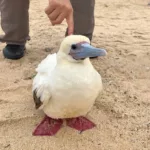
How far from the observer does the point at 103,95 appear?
2.03 metres

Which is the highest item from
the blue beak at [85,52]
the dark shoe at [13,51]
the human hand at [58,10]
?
the human hand at [58,10]

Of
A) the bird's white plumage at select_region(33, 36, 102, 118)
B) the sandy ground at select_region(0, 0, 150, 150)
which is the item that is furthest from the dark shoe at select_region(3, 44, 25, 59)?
the bird's white plumage at select_region(33, 36, 102, 118)

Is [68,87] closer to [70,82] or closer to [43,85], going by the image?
[70,82]

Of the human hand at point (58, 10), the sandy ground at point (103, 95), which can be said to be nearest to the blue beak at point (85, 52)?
the human hand at point (58, 10)

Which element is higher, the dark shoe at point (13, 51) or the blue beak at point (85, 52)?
the blue beak at point (85, 52)

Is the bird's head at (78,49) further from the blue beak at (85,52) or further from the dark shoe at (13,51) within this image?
the dark shoe at (13,51)

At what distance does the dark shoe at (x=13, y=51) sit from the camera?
248 cm

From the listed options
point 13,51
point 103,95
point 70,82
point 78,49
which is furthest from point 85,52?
point 13,51

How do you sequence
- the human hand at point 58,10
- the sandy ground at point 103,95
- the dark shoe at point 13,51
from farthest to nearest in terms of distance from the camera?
the dark shoe at point 13,51 → the sandy ground at point 103,95 → the human hand at point 58,10

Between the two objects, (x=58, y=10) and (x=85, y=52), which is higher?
(x=58, y=10)

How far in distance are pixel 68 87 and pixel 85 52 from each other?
0.52ft

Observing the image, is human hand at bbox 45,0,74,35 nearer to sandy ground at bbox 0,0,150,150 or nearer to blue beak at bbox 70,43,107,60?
blue beak at bbox 70,43,107,60

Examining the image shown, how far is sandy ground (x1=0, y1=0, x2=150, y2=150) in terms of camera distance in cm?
169

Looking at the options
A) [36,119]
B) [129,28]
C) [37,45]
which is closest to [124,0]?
[129,28]
